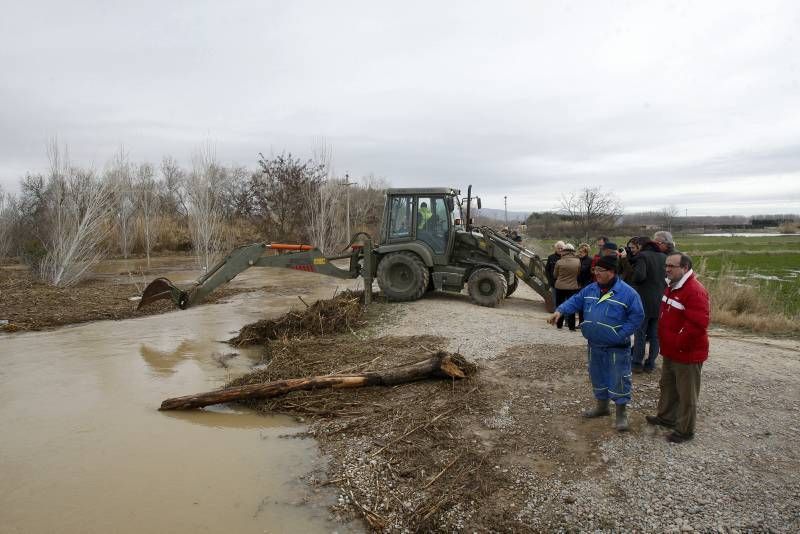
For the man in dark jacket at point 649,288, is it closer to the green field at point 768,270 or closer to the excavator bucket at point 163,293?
the green field at point 768,270

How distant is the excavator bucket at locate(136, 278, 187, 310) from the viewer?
10.7m

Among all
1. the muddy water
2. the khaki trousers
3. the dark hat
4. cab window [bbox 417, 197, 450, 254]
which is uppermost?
cab window [bbox 417, 197, 450, 254]

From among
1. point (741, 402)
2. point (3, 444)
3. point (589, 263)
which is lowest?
point (3, 444)

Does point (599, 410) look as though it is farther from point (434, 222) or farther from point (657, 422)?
point (434, 222)

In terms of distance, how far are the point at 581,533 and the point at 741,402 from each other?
2978 millimetres

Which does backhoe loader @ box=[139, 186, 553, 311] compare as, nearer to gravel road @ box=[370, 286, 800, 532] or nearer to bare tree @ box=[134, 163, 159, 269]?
gravel road @ box=[370, 286, 800, 532]

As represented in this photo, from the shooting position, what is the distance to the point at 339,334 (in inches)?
358

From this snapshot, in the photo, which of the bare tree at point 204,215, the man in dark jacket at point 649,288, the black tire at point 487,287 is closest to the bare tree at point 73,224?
the bare tree at point 204,215

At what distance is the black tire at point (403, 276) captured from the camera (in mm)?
11281

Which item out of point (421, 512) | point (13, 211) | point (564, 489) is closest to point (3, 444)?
point (421, 512)

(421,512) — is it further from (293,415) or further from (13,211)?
(13,211)

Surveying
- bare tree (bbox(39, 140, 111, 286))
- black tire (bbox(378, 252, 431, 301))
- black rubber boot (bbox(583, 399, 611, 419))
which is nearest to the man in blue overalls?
black rubber boot (bbox(583, 399, 611, 419))

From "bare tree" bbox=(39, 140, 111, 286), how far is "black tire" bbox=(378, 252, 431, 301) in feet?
41.0

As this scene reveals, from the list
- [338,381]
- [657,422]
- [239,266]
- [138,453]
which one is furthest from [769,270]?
[138,453]
